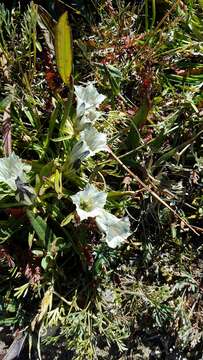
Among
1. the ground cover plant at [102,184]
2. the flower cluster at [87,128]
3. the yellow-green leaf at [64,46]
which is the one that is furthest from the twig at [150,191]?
the yellow-green leaf at [64,46]

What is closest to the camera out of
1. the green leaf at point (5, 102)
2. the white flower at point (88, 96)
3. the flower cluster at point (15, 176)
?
the flower cluster at point (15, 176)

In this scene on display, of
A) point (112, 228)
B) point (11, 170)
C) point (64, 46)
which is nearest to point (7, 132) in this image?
point (11, 170)

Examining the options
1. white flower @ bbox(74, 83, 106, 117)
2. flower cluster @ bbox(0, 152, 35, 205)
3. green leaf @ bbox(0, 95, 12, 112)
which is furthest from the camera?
green leaf @ bbox(0, 95, 12, 112)

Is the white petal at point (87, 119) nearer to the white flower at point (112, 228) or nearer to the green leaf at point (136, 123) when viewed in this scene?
the green leaf at point (136, 123)

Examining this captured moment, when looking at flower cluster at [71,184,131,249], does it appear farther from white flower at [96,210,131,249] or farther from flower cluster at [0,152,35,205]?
flower cluster at [0,152,35,205]

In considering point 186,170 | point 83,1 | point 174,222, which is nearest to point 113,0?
point 83,1

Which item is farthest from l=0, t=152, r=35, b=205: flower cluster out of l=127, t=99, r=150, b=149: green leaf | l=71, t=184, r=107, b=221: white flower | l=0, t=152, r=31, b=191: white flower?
l=127, t=99, r=150, b=149: green leaf

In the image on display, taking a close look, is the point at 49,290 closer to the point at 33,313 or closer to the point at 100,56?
the point at 33,313
